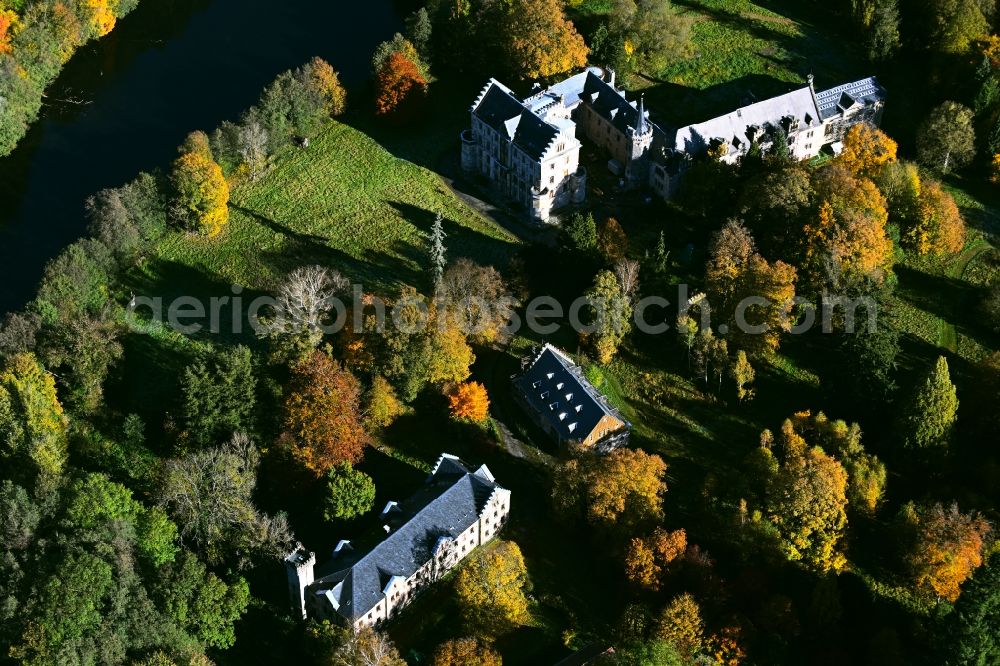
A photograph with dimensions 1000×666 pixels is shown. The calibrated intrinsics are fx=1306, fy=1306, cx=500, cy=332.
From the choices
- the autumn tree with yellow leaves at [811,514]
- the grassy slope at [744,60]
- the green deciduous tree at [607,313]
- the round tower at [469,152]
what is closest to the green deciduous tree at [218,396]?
the green deciduous tree at [607,313]

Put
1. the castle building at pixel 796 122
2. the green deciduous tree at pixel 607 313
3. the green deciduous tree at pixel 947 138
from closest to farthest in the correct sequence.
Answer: the green deciduous tree at pixel 607 313, the castle building at pixel 796 122, the green deciduous tree at pixel 947 138

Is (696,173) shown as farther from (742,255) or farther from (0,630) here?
(0,630)

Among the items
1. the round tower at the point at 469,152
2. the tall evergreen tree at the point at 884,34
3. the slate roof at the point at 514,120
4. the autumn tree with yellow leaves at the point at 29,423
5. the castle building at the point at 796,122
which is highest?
the tall evergreen tree at the point at 884,34

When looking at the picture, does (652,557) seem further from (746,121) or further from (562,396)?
(746,121)

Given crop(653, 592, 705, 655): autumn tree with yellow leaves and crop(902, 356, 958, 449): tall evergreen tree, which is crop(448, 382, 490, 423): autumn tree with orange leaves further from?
crop(902, 356, 958, 449): tall evergreen tree

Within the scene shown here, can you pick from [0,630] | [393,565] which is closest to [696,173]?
[393,565]

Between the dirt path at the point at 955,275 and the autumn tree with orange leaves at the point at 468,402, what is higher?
the dirt path at the point at 955,275

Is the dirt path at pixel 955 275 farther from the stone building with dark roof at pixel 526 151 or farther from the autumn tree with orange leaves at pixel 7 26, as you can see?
the autumn tree with orange leaves at pixel 7 26
